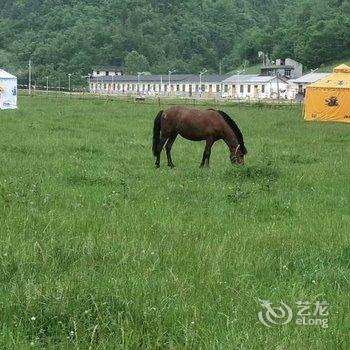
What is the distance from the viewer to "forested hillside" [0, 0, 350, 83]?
481 feet

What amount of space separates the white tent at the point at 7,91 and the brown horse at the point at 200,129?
25.4m

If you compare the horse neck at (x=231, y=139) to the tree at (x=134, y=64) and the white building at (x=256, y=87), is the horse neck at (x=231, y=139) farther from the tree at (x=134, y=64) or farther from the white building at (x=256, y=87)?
the tree at (x=134, y=64)

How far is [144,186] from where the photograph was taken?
424 inches

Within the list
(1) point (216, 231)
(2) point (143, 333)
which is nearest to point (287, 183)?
(1) point (216, 231)

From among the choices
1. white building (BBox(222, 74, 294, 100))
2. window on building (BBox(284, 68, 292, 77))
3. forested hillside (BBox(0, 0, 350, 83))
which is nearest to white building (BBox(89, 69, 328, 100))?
white building (BBox(222, 74, 294, 100))

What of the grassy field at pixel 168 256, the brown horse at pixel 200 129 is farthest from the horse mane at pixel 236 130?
the grassy field at pixel 168 256

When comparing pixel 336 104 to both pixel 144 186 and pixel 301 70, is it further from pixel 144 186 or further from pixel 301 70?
pixel 301 70

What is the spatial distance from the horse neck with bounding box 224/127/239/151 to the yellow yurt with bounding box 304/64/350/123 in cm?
2453

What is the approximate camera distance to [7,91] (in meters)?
38.6

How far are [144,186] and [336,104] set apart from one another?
2936 centimetres

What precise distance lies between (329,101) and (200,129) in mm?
25055

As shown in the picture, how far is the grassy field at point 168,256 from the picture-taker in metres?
3.86

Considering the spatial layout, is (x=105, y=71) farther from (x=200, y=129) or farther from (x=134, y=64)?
(x=200, y=129)

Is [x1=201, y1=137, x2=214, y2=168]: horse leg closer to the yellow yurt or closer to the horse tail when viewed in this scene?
the horse tail
